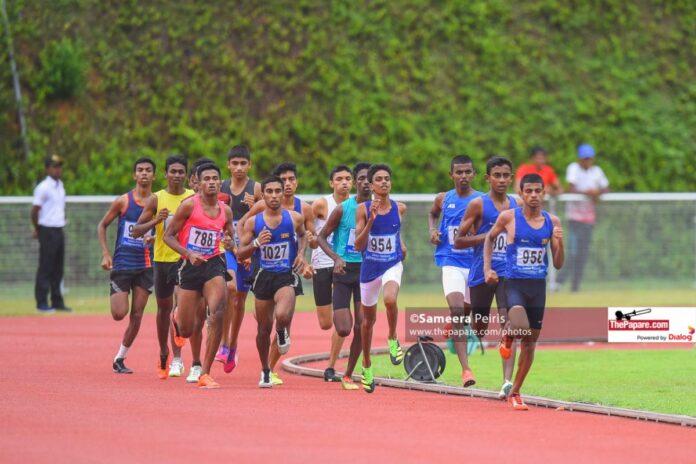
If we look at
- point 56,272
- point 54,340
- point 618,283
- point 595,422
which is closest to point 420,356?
point 595,422

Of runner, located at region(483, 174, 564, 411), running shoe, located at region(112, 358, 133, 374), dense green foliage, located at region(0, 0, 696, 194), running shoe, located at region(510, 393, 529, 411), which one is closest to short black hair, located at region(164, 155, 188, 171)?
running shoe, located at region(112, 358, 133, 374)

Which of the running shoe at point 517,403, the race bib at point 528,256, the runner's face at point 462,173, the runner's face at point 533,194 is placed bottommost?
the running shoe at point 517,403

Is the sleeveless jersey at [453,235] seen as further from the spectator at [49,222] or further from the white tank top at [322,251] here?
the spectator at [49,222]

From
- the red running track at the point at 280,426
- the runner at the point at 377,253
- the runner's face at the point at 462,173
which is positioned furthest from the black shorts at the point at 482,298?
the red running track at the point at 280,426

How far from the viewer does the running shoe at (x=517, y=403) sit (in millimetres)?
14312

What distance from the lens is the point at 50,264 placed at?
84.6 feet

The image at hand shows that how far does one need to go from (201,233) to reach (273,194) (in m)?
0.84

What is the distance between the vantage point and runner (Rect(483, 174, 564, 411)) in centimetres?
1459

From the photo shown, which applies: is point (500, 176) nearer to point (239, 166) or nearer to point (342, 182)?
point (342, 182)

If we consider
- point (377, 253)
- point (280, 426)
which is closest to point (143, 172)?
point (377, 253)

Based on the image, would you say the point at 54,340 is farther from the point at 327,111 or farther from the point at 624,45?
the point at 624,45

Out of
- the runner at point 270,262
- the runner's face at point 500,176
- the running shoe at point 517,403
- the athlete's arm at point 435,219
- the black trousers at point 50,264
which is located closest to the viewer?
the running shoe at point 517,403

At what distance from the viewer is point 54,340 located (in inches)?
862

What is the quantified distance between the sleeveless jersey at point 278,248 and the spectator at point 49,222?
10211 millimetres
